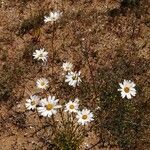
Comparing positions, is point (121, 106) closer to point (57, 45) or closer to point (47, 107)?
point (47, 107)

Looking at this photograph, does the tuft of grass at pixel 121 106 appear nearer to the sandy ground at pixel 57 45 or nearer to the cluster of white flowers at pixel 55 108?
the sandy ground at pixel 57 45

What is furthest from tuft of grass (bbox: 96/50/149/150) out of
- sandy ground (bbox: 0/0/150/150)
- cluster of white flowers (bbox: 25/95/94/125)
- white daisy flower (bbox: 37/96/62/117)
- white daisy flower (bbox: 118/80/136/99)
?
white daisy flower (bbox: 37/96/62/117)

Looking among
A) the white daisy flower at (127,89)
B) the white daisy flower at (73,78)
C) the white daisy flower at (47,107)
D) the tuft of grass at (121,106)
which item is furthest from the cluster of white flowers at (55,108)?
the tuft of grass at (121,106)

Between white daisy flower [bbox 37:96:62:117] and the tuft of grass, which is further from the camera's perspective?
the tuft of grass

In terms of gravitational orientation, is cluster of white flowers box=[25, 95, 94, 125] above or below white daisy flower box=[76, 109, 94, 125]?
above

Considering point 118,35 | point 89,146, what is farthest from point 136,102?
point 118,35

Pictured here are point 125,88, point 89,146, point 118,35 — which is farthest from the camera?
point 118,35

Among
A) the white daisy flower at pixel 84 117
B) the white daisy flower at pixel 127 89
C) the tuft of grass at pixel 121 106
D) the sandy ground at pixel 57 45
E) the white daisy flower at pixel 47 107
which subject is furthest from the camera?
the sandy ground at pixel 57 45

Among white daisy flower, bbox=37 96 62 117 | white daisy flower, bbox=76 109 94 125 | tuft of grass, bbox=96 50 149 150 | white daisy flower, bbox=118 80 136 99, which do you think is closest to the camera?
white daisy flower, bbox=37 96 62 117

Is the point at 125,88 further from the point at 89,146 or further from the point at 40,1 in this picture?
the point at 40,1

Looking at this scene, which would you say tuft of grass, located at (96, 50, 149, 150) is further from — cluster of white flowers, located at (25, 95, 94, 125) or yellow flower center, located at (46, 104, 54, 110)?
yellow flower center, located at (46, 104, 54, 110)

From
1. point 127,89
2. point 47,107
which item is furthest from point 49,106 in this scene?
point 127,89
